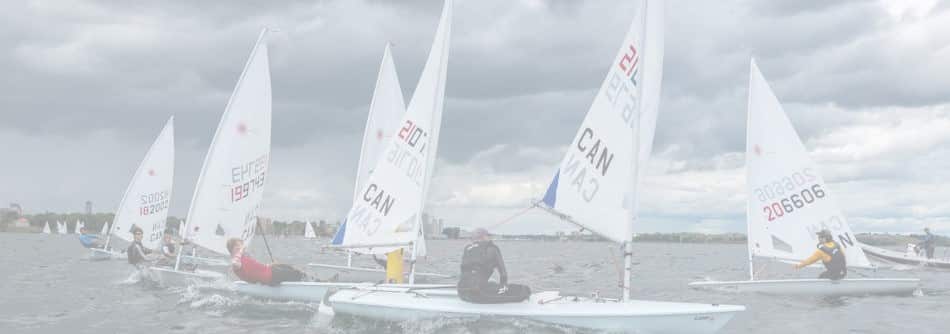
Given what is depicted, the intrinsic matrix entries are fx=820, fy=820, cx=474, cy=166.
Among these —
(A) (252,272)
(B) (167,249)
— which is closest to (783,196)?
(A) (252,272)

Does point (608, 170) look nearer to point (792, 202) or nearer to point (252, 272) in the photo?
point (252, 272)

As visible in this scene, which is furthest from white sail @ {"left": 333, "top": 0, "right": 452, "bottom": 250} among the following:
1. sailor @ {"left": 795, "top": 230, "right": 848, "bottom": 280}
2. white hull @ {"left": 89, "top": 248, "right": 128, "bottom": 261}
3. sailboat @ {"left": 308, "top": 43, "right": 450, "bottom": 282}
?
white hull @ {"left": 89, "top": 248, "right": 128, "bottom": 261}

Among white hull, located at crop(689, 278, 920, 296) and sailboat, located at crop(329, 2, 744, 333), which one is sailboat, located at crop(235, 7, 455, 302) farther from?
white hull, located at crop(689, 278, 920, 296)

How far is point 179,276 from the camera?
18.7 m

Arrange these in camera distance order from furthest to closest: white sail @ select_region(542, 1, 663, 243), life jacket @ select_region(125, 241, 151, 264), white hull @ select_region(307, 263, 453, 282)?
life jacket @ select_region(125, 241, 151, 264), white hull @ select_region(307, 263, 453, 282), white sail @ select_region(542, 1, 663, 243)

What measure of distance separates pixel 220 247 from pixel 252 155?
222 centimetres

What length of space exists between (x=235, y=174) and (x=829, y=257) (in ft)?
43.4

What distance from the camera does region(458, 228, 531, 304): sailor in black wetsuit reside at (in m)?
11.2

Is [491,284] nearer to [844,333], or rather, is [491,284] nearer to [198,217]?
[844,333]

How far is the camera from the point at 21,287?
20375 mm

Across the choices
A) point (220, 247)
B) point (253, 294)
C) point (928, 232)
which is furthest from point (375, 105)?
point (928, 232)

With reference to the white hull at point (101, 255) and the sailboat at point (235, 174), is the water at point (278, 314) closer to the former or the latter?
the sailboat at point (235, 174)

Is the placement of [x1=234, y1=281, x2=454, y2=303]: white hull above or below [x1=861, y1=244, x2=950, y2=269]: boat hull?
below

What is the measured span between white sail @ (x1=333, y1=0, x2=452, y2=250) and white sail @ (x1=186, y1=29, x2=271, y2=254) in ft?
16.0
